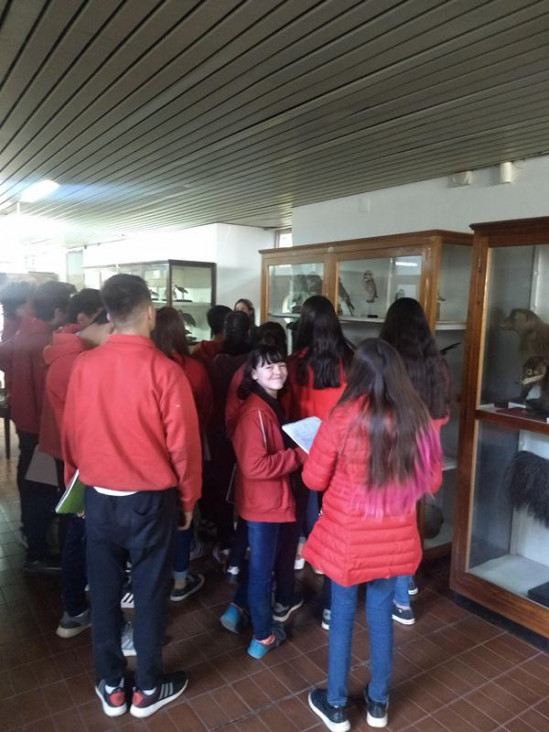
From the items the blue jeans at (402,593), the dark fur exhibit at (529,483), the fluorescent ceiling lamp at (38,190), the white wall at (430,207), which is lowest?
the blue jeans at (402,593)

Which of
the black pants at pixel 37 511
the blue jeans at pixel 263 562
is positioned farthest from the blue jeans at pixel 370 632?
the black pants at pixel 37 511

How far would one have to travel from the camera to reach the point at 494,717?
2135 millimetres

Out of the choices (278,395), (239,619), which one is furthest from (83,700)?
(278,395)

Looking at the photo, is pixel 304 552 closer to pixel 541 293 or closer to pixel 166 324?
pixel 166 324

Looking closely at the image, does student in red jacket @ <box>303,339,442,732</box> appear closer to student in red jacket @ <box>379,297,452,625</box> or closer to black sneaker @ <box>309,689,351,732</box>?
black sneaker @ <box>309,689,351,732</box>

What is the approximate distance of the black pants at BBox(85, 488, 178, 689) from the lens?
1.90 meters

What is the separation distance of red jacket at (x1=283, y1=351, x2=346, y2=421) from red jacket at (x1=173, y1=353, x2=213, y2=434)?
0.47 metres

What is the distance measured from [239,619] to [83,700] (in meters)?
0.76

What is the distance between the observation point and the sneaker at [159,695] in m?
2.08

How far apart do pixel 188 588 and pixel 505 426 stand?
6.25ft

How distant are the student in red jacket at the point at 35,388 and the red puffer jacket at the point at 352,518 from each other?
1864 mm

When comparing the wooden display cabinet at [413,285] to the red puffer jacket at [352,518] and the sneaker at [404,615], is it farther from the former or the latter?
the red puffer jacket at [352,518]

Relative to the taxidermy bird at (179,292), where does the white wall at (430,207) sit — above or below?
above

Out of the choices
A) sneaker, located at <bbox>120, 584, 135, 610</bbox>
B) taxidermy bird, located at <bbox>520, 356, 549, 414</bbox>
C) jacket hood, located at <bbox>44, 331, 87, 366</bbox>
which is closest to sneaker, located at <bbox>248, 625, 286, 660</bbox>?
sneaker, located at <bbox>120, 584, 135, 610</bbox>
